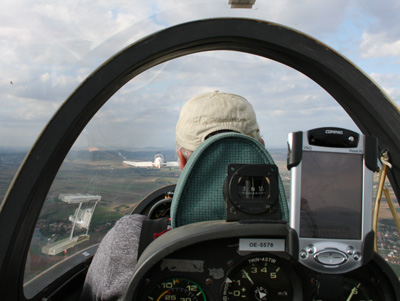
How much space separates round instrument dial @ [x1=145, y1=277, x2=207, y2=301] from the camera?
1145mm

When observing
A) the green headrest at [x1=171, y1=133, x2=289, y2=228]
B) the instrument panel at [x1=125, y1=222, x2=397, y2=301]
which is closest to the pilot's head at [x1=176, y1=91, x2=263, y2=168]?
the green headrest at [x1=171, y1=133, x2=289, y2=228]

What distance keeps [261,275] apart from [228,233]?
21 centimetres

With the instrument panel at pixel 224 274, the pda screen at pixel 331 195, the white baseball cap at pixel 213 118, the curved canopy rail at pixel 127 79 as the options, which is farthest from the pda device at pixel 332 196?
the white baseball cap at pixel 213 118

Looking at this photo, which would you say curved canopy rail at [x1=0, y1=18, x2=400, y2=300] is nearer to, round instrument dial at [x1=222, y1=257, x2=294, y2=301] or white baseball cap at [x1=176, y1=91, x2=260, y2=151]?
white baseball cap at [x1=176, y1=91, x2=260, y2=151]

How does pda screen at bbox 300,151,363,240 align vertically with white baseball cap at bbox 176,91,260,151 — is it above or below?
below

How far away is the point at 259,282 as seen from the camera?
1.13 metres

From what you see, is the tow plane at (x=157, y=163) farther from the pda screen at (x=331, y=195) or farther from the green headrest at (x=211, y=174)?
the pda screen at (x=331, y=195)

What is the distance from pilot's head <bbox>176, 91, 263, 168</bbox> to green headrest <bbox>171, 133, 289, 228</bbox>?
0.76ft

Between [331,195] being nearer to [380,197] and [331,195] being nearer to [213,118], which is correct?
[380,197]

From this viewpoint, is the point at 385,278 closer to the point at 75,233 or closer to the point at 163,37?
the point at 163,37

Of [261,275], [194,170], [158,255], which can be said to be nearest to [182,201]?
[194,170]

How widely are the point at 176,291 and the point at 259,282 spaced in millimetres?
252

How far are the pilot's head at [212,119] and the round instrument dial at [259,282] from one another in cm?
51

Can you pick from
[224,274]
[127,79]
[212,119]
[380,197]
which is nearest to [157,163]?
[212,119]
